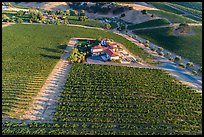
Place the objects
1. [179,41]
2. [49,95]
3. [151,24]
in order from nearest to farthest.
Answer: [49,95] → [179,41] → [151,24]

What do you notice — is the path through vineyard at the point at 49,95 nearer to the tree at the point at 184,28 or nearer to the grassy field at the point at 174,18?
the tree at the point at 184,28

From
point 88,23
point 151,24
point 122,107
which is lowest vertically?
point 122,107

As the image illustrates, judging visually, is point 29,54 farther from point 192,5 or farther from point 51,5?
point 192,5

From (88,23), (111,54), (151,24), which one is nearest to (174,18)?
(151,24)

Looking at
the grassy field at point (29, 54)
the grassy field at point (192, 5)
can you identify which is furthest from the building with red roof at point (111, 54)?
the grassy field at point (192, 5)

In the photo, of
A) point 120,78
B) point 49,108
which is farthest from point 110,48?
point 49,108

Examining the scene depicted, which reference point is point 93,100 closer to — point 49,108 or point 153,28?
point 49,108
